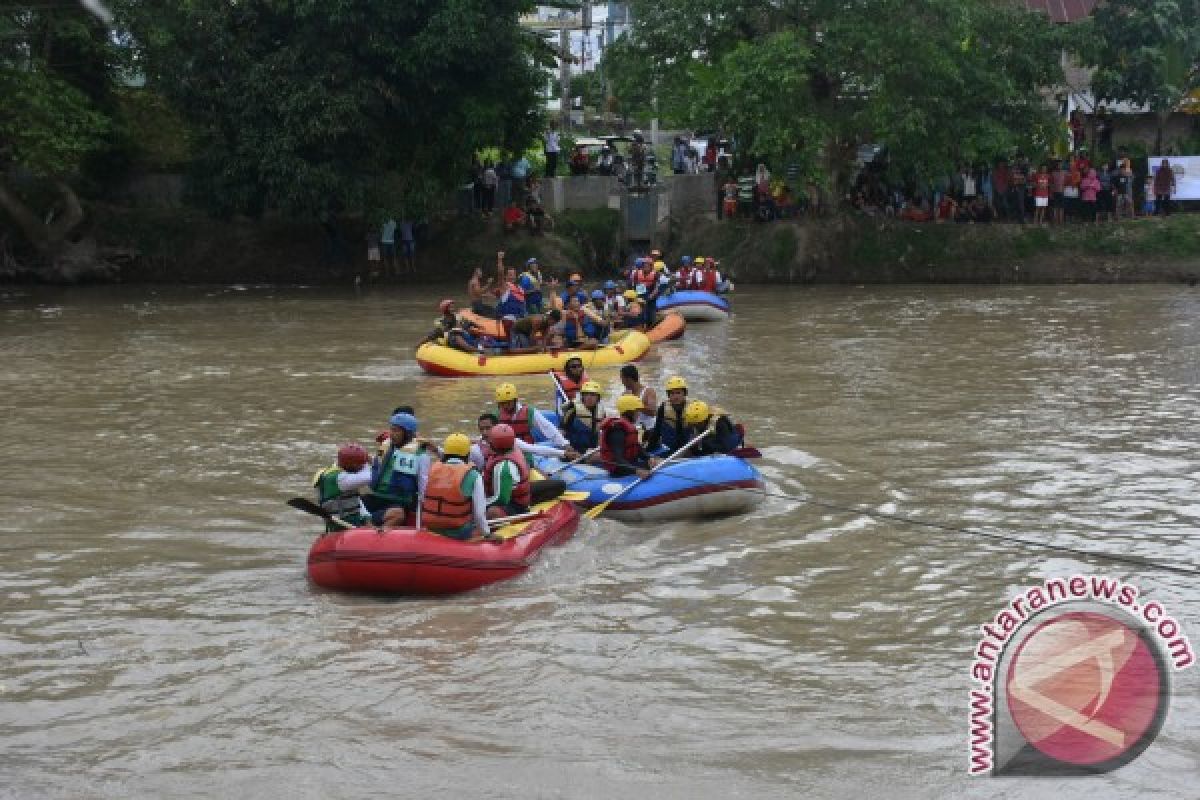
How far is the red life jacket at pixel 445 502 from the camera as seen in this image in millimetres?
11141

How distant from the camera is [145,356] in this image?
908 inches

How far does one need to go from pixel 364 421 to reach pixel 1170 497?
28.3ft

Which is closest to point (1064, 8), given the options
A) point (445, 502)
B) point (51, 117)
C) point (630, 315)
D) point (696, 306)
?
point (696, 306)

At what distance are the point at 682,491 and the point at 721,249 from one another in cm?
2026

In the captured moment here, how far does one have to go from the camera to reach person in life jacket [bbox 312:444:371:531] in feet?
37.7

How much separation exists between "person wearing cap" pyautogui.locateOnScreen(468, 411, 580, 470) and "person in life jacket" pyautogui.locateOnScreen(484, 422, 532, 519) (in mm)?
86

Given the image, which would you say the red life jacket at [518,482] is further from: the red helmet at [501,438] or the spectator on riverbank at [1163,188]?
the spectator on riverbank at [1163,188]

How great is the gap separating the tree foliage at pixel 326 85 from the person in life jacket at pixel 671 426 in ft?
56.9

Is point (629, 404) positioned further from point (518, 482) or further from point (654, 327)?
point (654, 327)

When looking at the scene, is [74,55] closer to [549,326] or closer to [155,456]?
[549,326]

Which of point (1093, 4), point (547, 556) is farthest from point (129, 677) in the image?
point (1093, 4)

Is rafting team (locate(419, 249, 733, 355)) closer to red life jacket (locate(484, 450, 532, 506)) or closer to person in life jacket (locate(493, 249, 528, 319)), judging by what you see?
person in life jacket (locate(493, 249, 528, 319))

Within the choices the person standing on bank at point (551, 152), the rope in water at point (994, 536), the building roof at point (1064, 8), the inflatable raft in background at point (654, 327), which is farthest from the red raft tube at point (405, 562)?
the building roof at point (1064, 8)

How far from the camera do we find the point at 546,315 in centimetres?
2186
